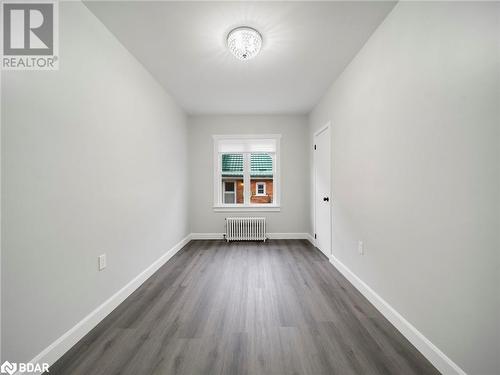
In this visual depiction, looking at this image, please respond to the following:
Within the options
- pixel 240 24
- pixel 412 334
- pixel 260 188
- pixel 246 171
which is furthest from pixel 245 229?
pixel 240 24

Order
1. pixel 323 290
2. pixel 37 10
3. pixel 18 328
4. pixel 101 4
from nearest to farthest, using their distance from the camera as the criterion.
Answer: pixel 18 328, pixel 37 10, pixel 101 4, pixel 323 290

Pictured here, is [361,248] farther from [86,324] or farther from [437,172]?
[86,324]

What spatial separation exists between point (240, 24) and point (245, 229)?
3.41 m

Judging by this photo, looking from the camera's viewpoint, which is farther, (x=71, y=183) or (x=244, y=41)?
(x=244, y=41)

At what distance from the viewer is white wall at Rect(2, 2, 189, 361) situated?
1.19 m

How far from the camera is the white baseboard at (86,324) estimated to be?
4.43 feet

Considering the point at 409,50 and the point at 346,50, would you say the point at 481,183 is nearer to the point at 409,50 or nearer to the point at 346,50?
the point at 409,50

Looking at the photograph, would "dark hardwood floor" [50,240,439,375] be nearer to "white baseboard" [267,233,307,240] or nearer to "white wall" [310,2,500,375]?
"white wall" [310,2,500,375]

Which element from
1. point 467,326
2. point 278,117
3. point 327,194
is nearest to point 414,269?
point 467,326

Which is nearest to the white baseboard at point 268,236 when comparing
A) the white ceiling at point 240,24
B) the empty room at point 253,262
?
the empty room at point 253,262

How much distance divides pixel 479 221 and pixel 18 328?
257cm

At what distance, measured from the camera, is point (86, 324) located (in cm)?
165

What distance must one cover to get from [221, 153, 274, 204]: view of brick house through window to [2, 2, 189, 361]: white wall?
7.21ft

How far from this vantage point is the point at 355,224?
7.93ft
